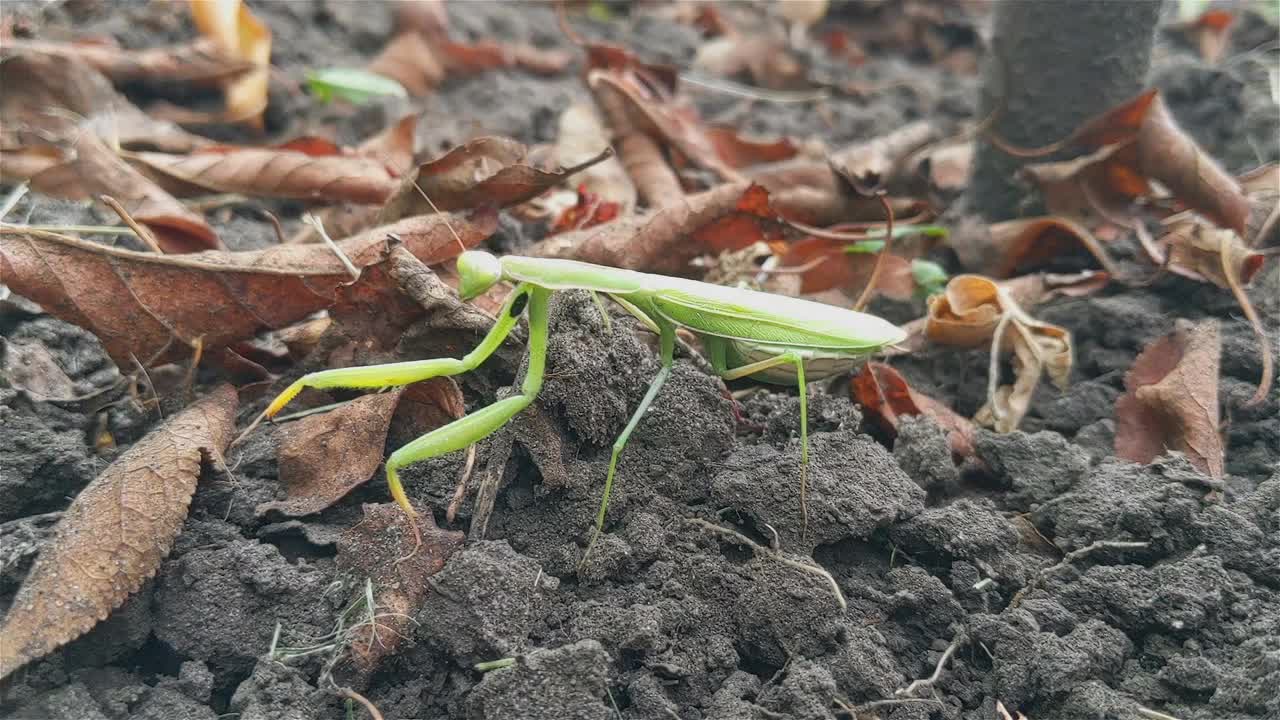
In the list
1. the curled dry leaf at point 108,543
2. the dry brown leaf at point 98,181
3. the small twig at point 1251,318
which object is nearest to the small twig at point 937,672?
the small twig at point 1251,318

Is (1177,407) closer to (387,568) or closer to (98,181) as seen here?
(387,568)

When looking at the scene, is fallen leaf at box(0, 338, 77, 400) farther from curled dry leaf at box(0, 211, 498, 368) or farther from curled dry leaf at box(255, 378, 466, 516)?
curled dry leaf at box(255, 378, 466, 516)

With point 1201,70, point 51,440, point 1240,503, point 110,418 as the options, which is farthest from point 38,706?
point 1201,70

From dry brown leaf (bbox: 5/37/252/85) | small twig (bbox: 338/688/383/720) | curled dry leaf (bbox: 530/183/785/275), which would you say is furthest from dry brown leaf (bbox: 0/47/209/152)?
small twig (bbox: 338/688/383/720)

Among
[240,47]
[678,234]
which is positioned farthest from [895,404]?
[240,47]

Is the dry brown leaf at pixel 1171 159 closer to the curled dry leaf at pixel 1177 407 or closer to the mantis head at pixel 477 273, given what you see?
the curled dry leaf at pixel 1177 407

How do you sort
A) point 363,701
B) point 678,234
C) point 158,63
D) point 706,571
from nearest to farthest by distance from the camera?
point 363,701
point 706,571
point 678,234
point 158,63
